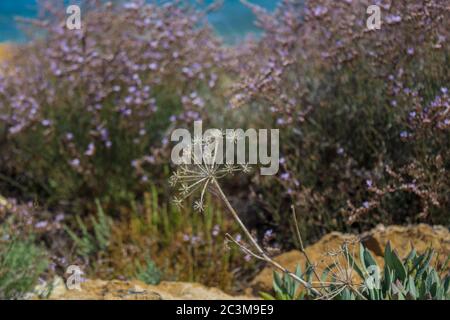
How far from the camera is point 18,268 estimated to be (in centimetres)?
420

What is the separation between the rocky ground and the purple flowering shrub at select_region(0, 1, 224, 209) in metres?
1.64

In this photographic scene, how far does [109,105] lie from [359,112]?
2.13 meters

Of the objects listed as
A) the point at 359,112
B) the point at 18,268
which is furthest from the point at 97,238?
the point at 359,112

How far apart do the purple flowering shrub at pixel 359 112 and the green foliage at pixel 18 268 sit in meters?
1.48

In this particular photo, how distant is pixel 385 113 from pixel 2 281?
260 centimetres

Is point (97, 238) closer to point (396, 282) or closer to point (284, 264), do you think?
point (284, 264)

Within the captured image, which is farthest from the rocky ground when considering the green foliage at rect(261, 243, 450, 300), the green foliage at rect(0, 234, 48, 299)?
the green foliage at rect(261, 243, 450, 300)

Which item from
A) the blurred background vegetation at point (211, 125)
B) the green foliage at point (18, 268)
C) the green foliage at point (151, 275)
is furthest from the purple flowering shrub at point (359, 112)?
the green foliage at point (18, 268)

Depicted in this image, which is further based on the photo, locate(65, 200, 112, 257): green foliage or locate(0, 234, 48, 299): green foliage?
locate(65, 200, 112, 257): green foliage

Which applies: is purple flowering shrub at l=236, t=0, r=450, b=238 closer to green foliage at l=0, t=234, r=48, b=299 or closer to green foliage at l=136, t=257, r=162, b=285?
green foliage at l=136, t=257, r=162, b=285

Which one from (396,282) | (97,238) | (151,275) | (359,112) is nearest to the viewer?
(396,282)

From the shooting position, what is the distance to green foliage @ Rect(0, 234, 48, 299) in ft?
12.9

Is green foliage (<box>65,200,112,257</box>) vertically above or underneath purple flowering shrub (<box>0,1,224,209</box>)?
underneath
